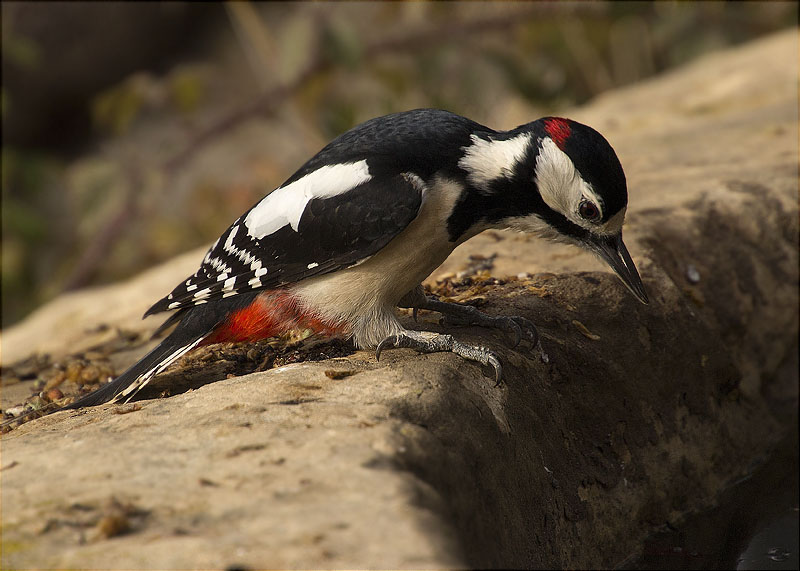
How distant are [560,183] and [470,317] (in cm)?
61

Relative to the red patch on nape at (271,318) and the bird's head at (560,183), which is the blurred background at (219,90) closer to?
the red patch on nape at (271,318)

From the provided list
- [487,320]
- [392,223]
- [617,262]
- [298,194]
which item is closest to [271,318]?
[298,194]

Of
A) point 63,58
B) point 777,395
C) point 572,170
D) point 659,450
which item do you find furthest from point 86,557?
point 63,58

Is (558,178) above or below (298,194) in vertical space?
below

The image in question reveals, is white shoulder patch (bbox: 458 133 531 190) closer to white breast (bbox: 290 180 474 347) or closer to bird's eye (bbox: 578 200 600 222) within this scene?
white breast (bbox: 290 180 474 347)

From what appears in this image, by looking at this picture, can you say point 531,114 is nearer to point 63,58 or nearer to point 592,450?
point 63,58

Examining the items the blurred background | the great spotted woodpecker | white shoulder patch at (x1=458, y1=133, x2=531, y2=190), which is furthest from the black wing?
the blurred background

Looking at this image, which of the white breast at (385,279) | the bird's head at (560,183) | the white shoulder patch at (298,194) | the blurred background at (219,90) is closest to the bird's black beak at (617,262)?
the bird's head at (560,183)

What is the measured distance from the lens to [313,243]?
2.89 meters

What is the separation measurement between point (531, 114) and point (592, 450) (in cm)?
550

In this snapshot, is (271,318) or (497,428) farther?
(271,318)

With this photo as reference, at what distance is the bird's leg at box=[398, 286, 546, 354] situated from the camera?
292cm

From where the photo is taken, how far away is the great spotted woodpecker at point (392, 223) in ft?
8.95

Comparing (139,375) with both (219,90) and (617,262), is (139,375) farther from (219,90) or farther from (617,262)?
(219,90)
